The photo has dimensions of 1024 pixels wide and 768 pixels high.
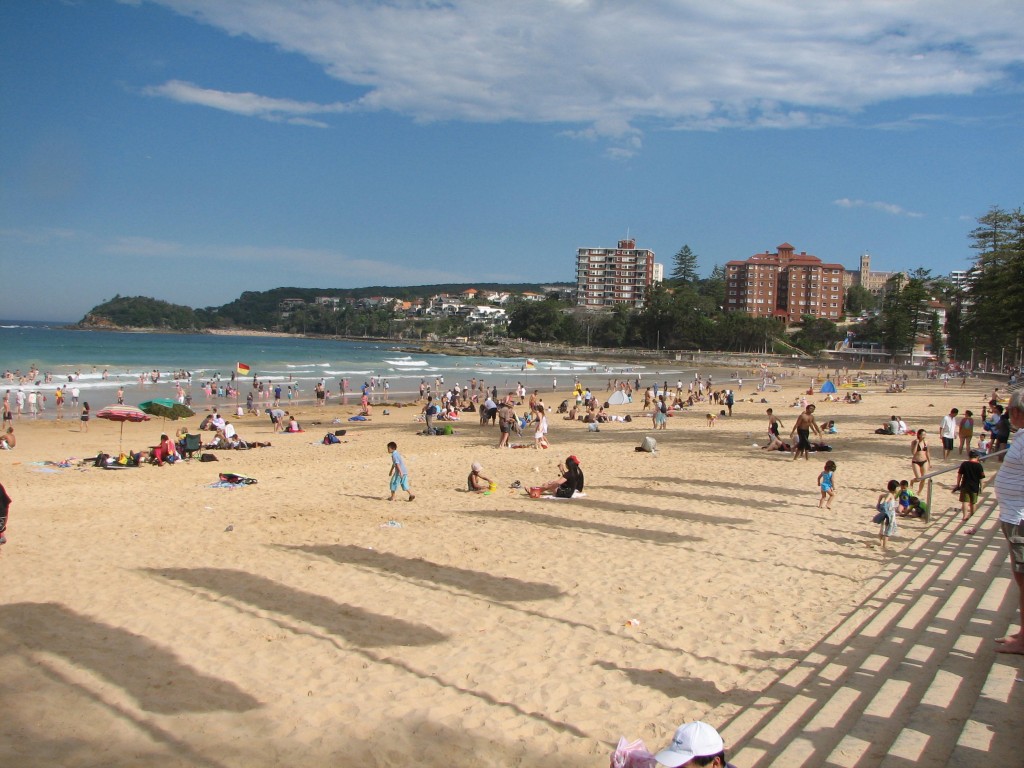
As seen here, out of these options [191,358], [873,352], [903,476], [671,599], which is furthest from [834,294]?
[671,599]

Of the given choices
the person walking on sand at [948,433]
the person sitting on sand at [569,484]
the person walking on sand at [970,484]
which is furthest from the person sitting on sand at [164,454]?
the person walking on sand at [948,433]

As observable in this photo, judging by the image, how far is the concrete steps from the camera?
13.1ft

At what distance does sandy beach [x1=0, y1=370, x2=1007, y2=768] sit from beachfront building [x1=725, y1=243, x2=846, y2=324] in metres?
112

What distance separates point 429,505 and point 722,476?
232 inches

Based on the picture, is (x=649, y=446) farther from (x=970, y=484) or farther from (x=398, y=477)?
(x=970, y=484)

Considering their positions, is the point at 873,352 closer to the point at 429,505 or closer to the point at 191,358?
the point at 191,358

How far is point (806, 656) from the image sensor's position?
5684 millimetres

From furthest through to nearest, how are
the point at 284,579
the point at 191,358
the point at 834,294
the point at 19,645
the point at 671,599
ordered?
1. the point at 834,294
2. the point at 191,358
3. the point at 284,579
4. the point at 671,599
5. the point at 19,645

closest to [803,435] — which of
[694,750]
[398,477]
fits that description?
[398,477]

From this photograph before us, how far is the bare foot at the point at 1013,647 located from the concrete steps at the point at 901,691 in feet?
0.21

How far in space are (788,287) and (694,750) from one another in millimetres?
125192

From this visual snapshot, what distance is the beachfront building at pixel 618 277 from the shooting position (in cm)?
15675

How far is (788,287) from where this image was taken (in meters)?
119

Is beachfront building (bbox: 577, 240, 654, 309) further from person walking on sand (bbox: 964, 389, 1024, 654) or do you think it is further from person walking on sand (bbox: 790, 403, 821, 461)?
person walking on sand (bbox: 964, 389, 1024, 654)
